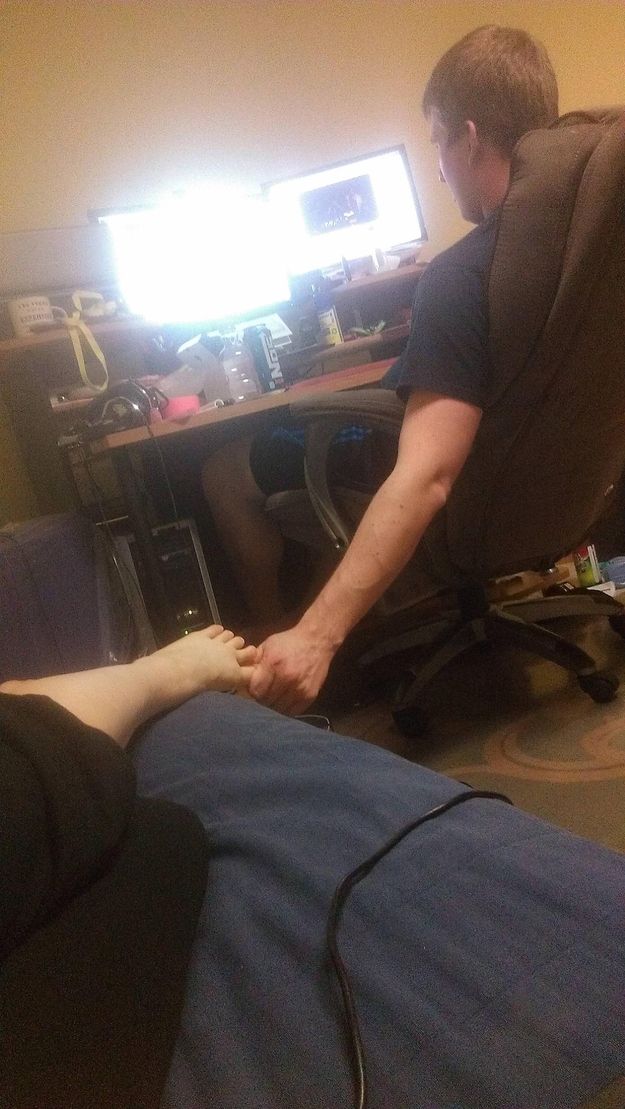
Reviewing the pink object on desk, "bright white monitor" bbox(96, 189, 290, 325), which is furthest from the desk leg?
"bright white monitor" bbox(96, 189, 290, 325)

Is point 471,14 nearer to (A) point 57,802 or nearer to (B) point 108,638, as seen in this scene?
(B) point 108,638

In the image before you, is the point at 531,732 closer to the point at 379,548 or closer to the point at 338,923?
the point at 379,548

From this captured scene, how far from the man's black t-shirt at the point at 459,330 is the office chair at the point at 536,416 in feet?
0.07

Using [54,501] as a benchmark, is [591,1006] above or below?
below

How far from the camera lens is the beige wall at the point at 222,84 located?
2148mm

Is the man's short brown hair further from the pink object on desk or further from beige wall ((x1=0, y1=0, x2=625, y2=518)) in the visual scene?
beige wall ((x1=0, y1=0, x2=625, y2=518))

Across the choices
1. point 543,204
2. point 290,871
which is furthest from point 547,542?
point 290,871

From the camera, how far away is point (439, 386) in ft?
3.40

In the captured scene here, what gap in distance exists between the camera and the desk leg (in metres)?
1.70

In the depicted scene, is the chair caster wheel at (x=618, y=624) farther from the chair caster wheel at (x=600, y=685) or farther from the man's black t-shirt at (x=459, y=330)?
the man's black t-shirt at (x=459, y=330)

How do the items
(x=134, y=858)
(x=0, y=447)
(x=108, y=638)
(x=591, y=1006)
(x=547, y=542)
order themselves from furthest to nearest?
1. (x=0, y=447)
2. (x=108, y=638)
3. (x=547, y=542)
4. (x=134, y=858)
5. (x=591, y=1006)

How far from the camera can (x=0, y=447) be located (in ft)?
7.02

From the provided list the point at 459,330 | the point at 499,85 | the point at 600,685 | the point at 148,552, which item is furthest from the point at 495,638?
the point at 499,85

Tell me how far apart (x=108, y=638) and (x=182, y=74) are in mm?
1779
